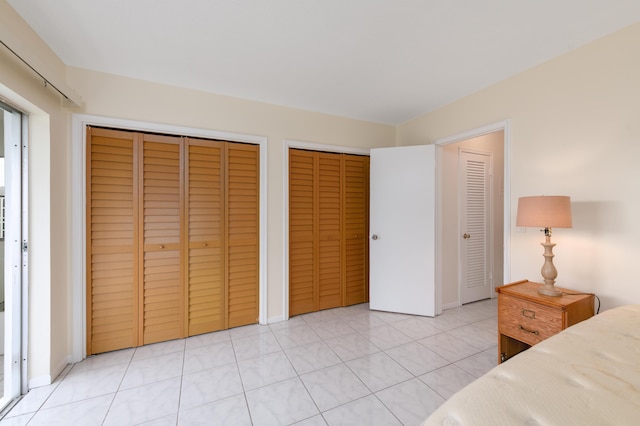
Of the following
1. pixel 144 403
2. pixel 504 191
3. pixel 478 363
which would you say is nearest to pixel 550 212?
pixel 504 191

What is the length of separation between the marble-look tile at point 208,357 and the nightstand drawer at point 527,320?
6.77 ft

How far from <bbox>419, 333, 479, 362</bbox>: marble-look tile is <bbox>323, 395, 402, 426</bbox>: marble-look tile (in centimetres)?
83

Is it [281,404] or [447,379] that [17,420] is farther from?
[447,379]

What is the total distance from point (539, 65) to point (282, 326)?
10.4ft

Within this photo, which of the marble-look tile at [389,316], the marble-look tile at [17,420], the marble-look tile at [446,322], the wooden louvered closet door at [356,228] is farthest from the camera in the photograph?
the wooden louvered closet door at [356,228]

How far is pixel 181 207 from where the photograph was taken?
236cm

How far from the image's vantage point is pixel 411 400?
5.22 feet

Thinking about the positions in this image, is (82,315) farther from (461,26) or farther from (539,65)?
(539,65)

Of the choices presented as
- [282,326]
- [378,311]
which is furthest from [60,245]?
[378,311]

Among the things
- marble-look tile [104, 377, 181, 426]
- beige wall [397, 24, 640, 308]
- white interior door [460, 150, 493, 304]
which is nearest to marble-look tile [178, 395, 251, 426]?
marble-look tile [104, 377, 181, 426]

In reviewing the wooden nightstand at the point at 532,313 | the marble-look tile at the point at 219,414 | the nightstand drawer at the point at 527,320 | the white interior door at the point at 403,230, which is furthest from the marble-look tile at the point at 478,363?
the marble-look tile at the point at 219,414

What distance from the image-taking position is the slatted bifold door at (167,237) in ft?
6.97

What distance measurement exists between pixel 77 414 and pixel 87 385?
30 centimetres

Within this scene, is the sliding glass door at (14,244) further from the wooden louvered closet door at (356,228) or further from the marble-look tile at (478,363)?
the marble-look tile at (478,363)
